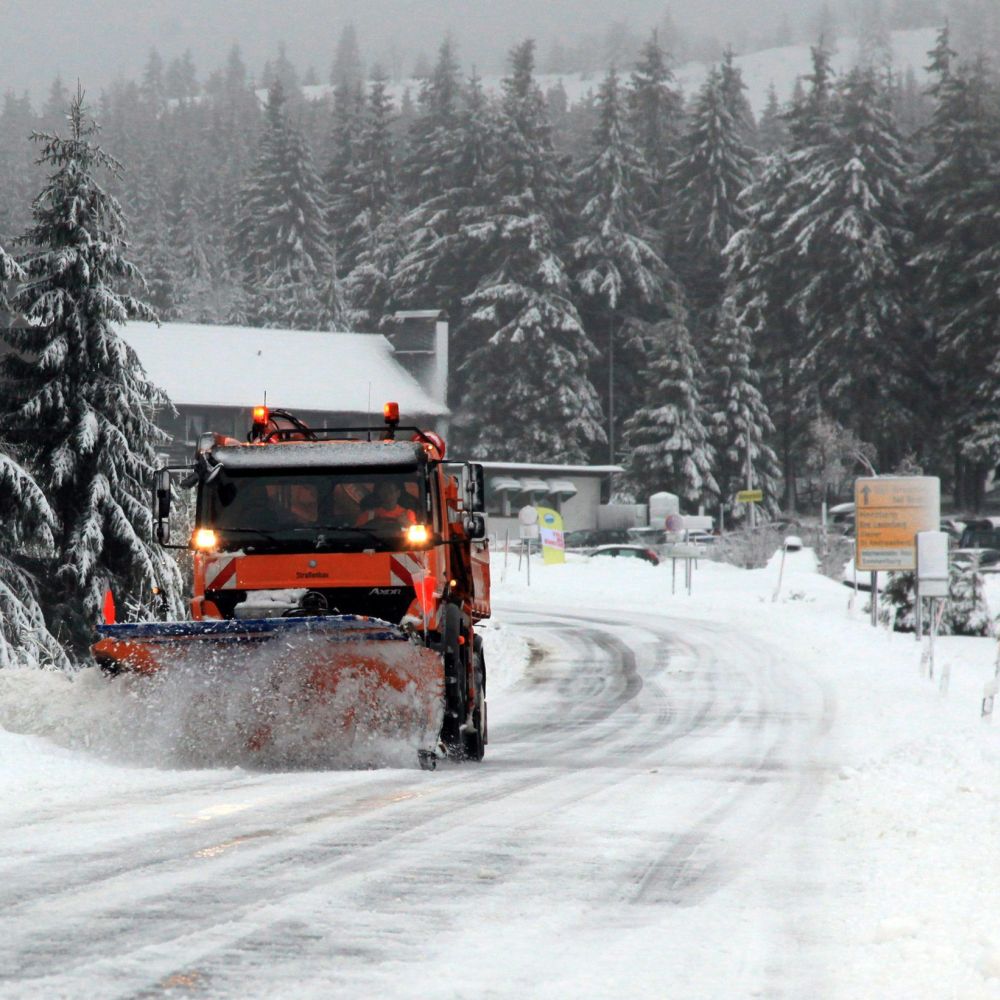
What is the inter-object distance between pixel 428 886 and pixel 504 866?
62 centimetres

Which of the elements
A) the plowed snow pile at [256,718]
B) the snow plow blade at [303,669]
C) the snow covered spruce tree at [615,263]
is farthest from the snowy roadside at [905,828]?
the snow covered spruce tree at [615,263]

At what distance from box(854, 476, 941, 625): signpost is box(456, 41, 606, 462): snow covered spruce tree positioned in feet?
142

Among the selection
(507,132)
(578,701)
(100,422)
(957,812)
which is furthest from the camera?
(507,132)

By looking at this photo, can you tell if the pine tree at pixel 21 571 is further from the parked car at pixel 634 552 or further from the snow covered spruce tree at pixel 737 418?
the snow covered spruce tree at pixel 737 418

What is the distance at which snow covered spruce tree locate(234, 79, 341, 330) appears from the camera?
92438mm

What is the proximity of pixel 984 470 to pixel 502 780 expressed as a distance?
61.5 meters

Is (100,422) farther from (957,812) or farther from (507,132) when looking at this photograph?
(507,132)

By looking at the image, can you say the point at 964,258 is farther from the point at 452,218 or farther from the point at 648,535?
the point at 452,218

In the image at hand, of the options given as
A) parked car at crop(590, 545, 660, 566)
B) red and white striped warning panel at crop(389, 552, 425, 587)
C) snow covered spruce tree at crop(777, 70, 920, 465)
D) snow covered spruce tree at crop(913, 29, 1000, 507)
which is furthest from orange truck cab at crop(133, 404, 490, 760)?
snow covered spruce tree at crop(777, 70, 920, 465)

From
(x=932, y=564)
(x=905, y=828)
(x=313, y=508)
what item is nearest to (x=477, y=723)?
(x=313, y=508)

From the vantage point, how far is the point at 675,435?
6956cm

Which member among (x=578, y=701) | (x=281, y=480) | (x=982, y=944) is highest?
(x=281, y=480)

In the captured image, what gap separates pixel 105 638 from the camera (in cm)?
1044

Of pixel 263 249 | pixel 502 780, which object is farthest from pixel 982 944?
pixel 263 249
